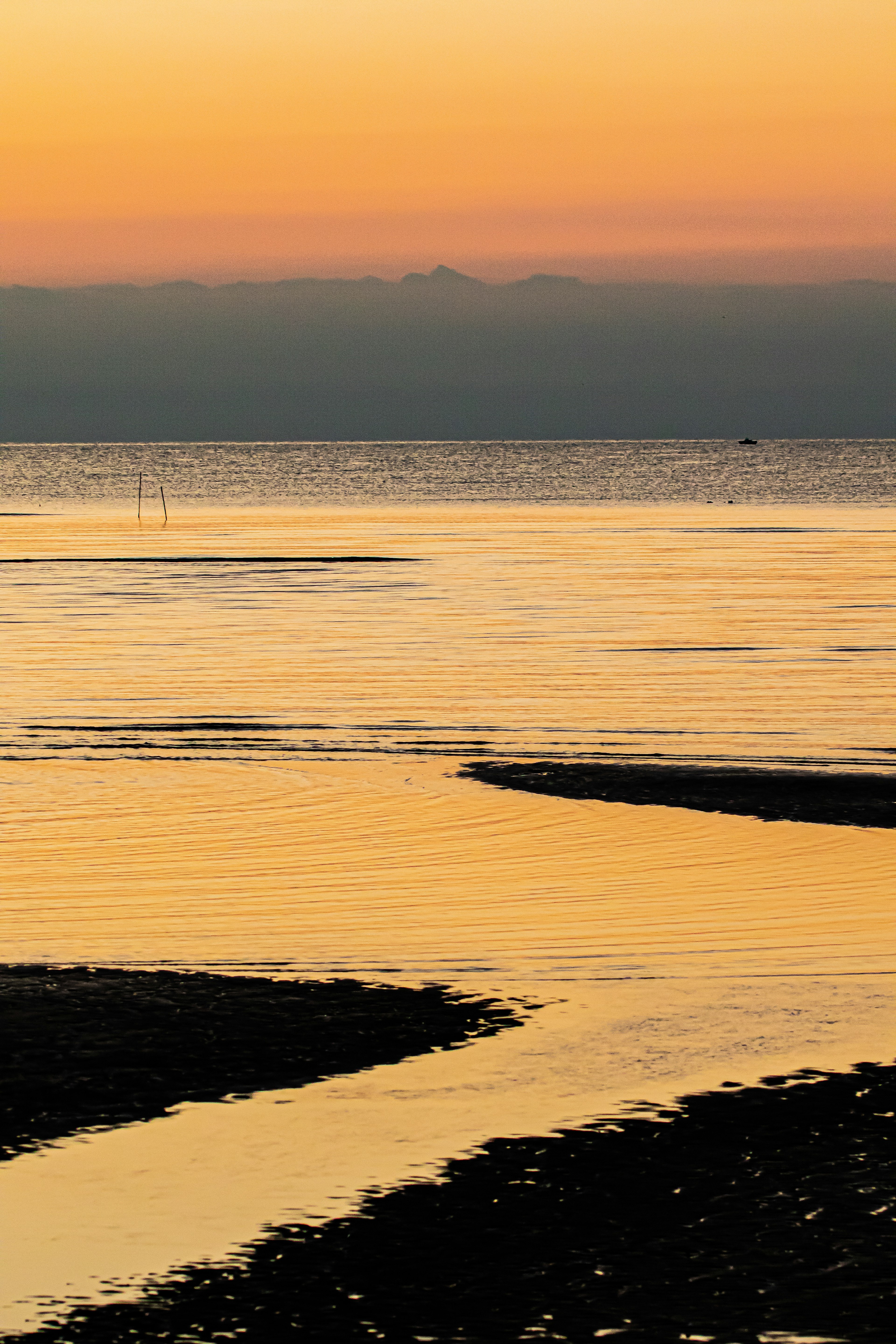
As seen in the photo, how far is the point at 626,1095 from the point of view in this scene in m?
8.05

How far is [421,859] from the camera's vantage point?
13617mm

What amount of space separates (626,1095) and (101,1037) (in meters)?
2.53

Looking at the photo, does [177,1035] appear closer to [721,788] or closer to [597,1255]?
[597,1255]

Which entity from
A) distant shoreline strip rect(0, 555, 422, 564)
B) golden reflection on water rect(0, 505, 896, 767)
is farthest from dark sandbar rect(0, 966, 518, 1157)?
distant shoreline strip rect(0, 555, 422, 564)

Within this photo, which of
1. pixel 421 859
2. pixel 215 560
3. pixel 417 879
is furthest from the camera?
pixel 215 560

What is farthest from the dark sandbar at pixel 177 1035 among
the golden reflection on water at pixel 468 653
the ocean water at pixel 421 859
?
the golden reflection on water at pixel 468 653

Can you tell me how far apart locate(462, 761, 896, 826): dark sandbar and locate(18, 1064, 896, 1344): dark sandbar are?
7879mm

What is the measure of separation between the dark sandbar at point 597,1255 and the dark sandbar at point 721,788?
25.8 feet

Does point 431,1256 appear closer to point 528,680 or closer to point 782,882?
point 782,882

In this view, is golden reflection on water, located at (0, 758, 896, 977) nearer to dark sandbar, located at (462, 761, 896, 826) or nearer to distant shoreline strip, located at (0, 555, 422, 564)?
dark sandbar, located at (462, 761, 896, 826)

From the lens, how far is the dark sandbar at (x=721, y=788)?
15.4 meters

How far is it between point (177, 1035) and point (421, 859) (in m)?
4.73

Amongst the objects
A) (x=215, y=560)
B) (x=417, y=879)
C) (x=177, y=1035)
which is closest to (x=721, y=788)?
(x=417, y=879)

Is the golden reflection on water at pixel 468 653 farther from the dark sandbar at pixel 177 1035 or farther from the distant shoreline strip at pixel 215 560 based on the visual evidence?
the dark sandbar at pixel 177 1035
